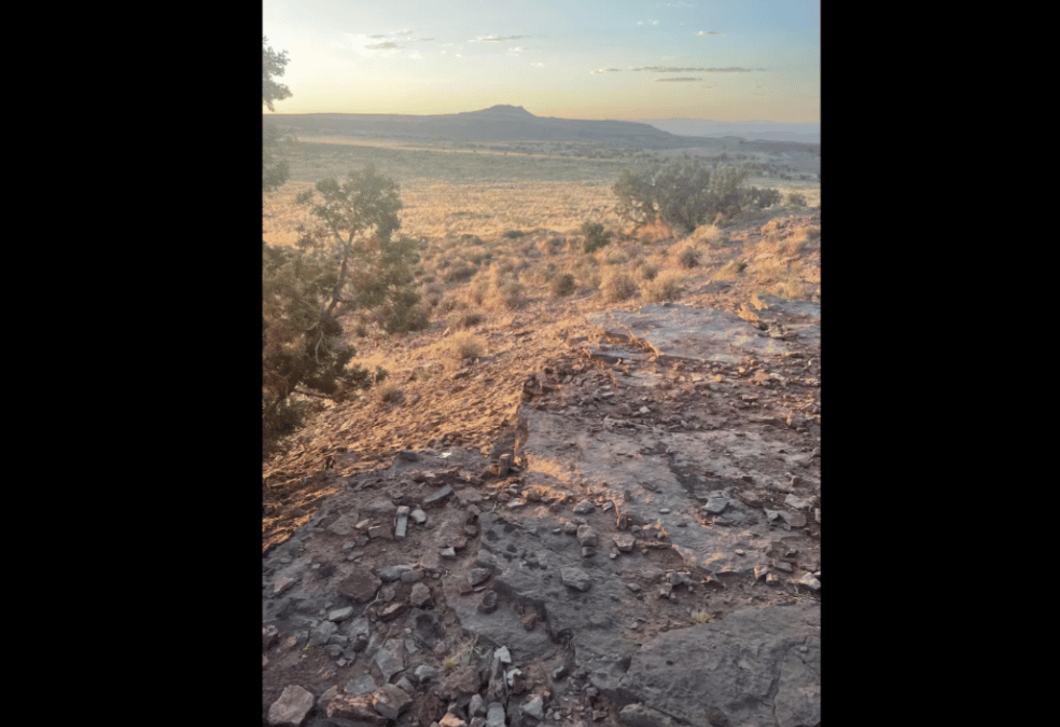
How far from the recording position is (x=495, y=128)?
238 ft

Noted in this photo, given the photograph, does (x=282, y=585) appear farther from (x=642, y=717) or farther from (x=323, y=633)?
(x=642, y=717)

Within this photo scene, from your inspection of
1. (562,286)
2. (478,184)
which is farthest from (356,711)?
(478,184)

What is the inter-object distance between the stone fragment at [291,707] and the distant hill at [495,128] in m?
60.7

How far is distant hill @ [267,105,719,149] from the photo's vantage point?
63250 mm

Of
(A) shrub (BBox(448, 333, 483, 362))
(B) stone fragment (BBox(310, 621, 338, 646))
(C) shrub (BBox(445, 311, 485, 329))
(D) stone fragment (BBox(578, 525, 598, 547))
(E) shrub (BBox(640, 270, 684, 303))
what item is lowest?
(B) stone fragment (BBox(310, 621, 338, 646))

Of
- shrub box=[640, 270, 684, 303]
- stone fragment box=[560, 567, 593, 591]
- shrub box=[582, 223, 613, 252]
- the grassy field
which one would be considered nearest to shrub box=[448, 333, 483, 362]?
the grassy field

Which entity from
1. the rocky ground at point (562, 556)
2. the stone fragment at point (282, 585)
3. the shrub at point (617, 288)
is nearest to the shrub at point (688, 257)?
the shrub at point (617, 288)

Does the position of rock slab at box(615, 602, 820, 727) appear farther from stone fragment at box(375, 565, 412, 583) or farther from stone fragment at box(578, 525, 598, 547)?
stone fragment at box(375, 565, 412, 583)

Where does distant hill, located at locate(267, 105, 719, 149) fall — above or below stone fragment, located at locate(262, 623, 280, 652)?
above

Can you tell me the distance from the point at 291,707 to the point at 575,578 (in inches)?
44.2

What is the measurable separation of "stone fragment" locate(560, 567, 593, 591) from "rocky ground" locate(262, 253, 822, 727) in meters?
0.01

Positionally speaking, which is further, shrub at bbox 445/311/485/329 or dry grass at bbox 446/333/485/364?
shrub at bbox 445/311/485/329
